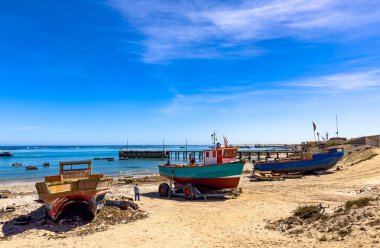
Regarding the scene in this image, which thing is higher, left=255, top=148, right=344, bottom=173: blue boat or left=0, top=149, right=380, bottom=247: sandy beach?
left=255, top=148, right=344, bottom=173: blue boat

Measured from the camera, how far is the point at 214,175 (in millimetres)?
21250

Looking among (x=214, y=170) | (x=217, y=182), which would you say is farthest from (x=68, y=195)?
(x=217, y=182)

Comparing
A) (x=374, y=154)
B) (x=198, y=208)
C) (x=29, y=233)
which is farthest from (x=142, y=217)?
(x=374, y=154)

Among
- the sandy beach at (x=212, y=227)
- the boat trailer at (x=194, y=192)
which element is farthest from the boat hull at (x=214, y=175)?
the sandy beach at (x=212, y=227)

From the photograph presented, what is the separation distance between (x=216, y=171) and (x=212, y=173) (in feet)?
1.07

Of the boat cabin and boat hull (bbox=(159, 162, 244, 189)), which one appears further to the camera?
the boat cabin

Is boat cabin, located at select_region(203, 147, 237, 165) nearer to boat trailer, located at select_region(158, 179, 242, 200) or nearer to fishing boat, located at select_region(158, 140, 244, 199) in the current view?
fishing boat, located at select_region(158, 140, 244, 199)

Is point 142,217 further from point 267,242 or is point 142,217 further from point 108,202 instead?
point 267,242

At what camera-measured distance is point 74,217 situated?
→ 590 inches

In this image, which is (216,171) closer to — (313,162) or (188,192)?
(188,192)

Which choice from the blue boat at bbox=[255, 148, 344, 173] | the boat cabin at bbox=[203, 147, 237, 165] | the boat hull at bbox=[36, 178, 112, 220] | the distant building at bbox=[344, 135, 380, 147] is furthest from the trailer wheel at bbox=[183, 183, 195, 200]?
the distant building at bbox=[344, 135, 380, 147]

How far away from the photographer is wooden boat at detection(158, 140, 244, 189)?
2103cm

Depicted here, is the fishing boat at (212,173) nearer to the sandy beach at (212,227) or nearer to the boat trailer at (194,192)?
the boat trailer at (194,192)

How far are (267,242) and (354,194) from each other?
10.8 metres
